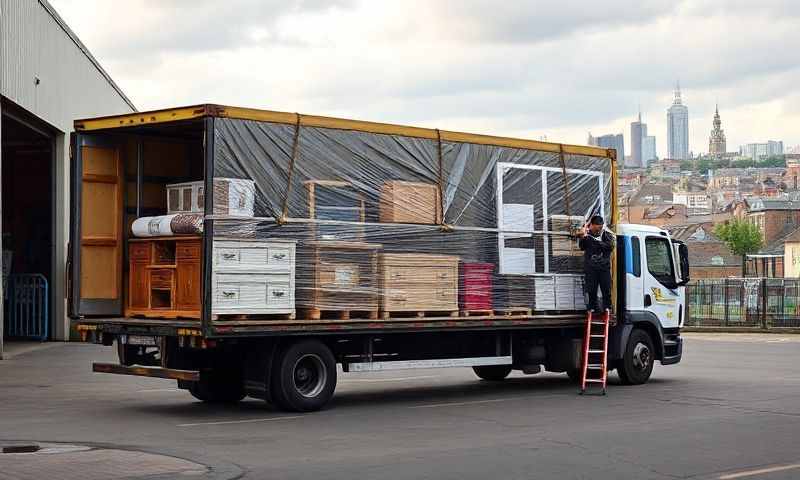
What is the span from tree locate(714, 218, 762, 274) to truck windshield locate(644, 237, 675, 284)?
342 ft

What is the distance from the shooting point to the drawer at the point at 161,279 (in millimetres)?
14219

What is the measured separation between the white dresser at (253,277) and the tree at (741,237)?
111m

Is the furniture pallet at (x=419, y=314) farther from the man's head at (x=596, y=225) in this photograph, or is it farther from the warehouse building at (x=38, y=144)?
the warehouse building at (x=38, y=144)

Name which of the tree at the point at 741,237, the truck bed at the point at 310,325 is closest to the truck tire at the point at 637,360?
the truck bed at the point at 310,325

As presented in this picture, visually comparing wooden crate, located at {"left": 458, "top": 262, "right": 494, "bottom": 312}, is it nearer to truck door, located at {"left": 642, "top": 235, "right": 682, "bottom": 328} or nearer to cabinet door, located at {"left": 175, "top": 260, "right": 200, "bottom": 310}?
truck door, located at {"left": 642, "top": 235, "right": 682, "bottom": 328}

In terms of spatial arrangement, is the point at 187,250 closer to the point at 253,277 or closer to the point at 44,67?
the point at 253,277

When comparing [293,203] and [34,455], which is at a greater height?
[293,203]

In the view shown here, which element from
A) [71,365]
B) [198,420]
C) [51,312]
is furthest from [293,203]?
[51,312]

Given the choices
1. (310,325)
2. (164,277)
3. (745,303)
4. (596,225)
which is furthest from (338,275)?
(745,303)

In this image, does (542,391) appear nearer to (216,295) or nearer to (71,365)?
(216,295)

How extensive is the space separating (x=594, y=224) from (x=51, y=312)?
17423 millimetres

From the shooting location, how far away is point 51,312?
29.8m

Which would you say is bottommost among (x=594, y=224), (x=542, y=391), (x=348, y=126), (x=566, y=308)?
(x=542, y=391)

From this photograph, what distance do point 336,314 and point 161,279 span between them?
2.22 meters
